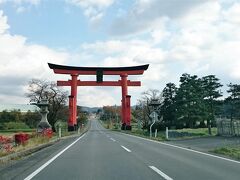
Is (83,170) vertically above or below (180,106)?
below

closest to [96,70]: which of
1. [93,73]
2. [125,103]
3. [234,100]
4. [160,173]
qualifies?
[93,73]

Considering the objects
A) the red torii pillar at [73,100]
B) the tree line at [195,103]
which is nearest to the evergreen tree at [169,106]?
the tree line at [195,103]

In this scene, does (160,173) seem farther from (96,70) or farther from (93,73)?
(93,73)

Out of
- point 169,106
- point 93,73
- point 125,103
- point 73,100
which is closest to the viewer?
point 93,73

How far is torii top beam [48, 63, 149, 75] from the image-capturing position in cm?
5784

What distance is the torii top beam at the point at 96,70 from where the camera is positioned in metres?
57.8

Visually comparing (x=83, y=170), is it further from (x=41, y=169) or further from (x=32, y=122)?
(x=32, y=122)

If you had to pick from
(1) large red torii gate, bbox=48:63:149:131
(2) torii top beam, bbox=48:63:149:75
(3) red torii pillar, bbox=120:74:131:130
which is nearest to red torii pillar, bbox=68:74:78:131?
(1) large red torii gate, bbox=48:63:149:131

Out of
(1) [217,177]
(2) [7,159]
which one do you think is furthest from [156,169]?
(2) [7,159]

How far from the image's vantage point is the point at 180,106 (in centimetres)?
6375

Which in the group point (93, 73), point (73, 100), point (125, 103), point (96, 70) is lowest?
point (125, 103)

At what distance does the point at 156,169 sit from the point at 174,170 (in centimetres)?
53

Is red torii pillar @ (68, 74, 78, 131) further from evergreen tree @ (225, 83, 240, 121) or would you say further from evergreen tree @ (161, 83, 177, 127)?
evergreen tree @ (225, 83, 240, 121)

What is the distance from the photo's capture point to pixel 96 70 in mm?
58406
